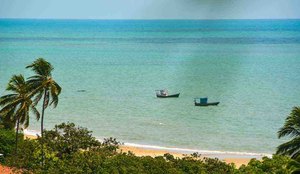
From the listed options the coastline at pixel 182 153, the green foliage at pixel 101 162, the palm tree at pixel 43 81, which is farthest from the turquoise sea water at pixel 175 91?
the palm tree at pixel 43 81

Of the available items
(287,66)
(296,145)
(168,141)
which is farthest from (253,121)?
(287,66)

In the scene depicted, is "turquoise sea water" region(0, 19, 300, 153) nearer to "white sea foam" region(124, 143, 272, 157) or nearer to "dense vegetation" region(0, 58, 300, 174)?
"white sea foam" region(124, 143, 272, 157)

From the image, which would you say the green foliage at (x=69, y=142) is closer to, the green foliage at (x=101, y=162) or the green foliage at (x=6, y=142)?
the green foliage at (x=101, y=162)

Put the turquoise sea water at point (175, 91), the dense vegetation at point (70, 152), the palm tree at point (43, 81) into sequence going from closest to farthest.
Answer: the dense vegetation at point (70, 152), the palm tree at point (43, 81), the turquoise sea water at point (175, 91)

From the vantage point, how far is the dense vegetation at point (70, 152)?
105 feet

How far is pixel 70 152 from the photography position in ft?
124

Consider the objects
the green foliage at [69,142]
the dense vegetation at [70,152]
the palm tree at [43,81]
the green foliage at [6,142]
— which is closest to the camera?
the dense vegetation at [70,152]

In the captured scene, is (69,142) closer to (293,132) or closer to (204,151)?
(293,132)

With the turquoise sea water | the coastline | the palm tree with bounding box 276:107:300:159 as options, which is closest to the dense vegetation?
the palm tree with bounding box 276:107:300:159

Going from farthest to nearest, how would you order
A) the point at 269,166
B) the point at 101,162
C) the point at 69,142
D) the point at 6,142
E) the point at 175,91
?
1. the point at 175,91
2. the point at 6,142
3. the point at 69,142
4. the point at 101,162
5. the point at 269,166

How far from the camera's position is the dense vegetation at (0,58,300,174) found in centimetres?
3216

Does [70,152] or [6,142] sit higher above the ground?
[6,142]

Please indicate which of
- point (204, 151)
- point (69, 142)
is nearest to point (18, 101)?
point (69, 142)

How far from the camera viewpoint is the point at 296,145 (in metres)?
34.6
